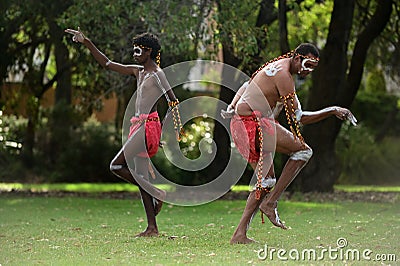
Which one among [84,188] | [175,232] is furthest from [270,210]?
[84,188]

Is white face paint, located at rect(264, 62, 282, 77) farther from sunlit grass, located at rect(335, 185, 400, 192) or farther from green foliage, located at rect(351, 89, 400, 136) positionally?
green foliage, located at rect(351, 89, 400, 136)

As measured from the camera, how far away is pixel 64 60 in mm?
20469

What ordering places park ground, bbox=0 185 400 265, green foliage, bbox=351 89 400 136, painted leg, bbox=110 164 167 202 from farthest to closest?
green foliage, bbox=351 89 400 136 → painted leg, bbox=110 164 167 202 → park ground, bbox=0 185 400 265

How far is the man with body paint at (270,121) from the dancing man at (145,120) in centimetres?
106

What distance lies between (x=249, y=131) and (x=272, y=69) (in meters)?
0.67

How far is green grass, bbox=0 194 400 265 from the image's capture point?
742cm

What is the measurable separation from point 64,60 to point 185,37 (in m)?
7.34

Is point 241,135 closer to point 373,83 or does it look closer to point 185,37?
point 185,37

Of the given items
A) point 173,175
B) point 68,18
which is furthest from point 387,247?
point 173,175

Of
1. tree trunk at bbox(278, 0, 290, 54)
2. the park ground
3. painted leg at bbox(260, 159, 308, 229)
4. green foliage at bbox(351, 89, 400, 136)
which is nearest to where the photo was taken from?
the park ground

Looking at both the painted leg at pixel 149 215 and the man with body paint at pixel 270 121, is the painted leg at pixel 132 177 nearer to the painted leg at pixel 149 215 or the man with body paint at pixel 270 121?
the painted leg at pixel 149 215

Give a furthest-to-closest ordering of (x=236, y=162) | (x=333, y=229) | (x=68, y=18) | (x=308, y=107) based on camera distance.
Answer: (x=236, y=162) → (x=308, y=107) → (x=68, y=18) → (x=333, y=229)

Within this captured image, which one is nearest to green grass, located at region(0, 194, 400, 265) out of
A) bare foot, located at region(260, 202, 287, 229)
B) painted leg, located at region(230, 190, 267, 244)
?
painted leg, located at region(230, 190, 267, 244)

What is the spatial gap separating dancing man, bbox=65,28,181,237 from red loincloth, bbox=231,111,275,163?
37.3 inches
